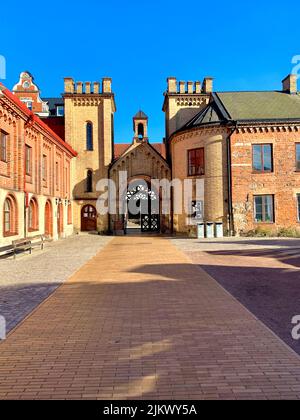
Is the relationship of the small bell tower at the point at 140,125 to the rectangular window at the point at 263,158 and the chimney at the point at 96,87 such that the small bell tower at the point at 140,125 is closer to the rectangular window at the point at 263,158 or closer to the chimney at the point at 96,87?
the chimney at the point at 96,87

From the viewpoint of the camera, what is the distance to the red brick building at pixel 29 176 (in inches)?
647

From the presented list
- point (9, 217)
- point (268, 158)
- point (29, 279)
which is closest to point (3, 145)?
point (9, 217)

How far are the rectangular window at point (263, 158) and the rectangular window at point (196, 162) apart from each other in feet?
12.0

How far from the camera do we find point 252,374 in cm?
402

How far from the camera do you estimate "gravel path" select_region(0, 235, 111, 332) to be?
696 cm

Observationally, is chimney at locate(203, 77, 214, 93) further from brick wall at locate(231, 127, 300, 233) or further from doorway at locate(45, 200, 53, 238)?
doorway at locate(45, 200, 53, 238)

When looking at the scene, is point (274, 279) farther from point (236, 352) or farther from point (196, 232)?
point (196, 232)

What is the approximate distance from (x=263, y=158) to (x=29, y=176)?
15.7m

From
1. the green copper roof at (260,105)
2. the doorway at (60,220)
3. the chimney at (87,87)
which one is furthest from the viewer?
the chimney at (87,87)

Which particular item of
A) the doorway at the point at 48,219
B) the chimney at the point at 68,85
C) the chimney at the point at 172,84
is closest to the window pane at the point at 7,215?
the doorway at the point at 48,219

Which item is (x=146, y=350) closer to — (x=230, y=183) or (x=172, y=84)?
(x=230, y=183)

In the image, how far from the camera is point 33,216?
20.6 m

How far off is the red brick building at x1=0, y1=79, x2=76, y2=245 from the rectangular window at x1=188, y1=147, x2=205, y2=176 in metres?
9.82

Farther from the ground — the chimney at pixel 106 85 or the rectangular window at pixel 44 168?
the chimney at pixel 106 85
